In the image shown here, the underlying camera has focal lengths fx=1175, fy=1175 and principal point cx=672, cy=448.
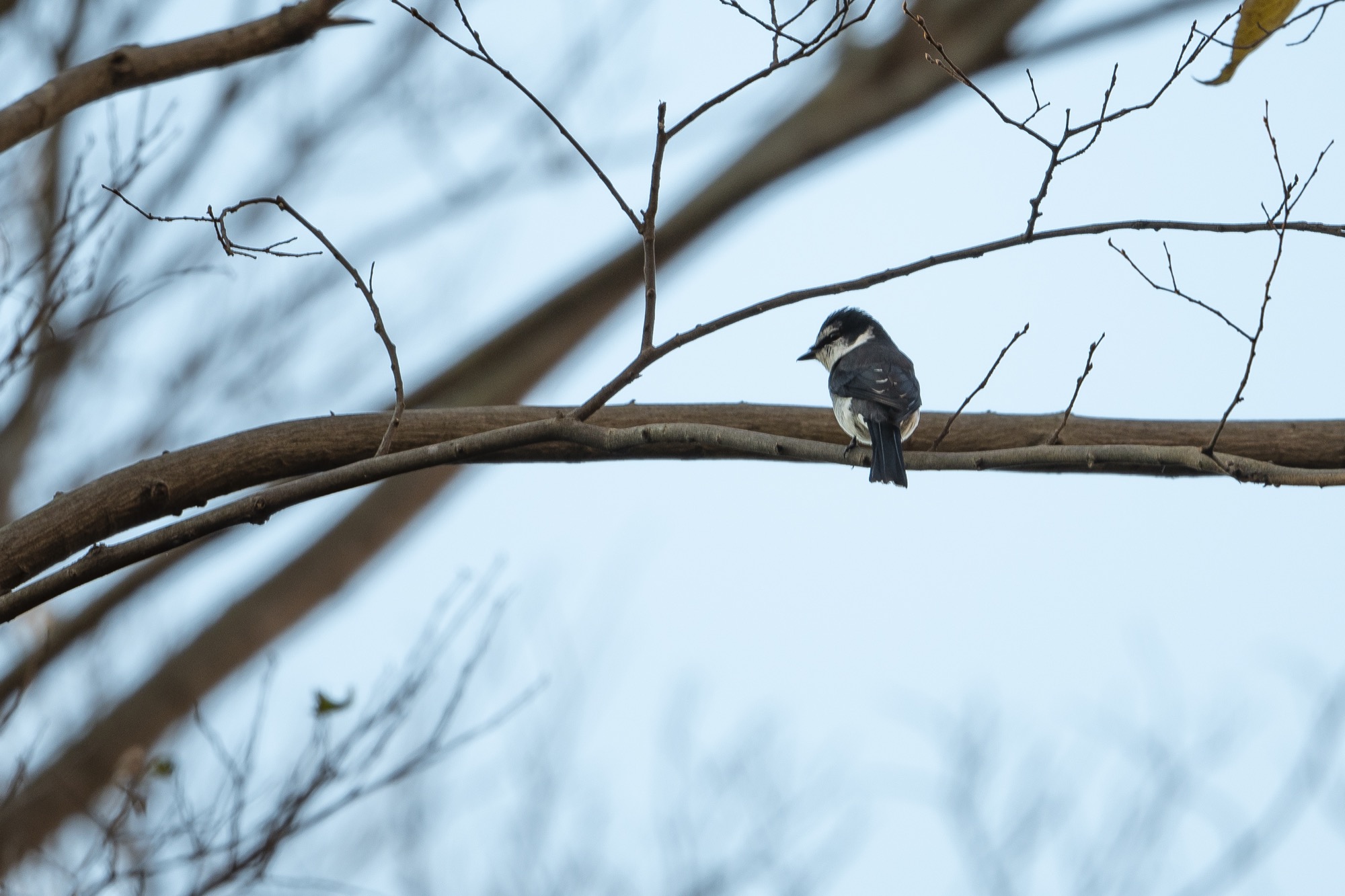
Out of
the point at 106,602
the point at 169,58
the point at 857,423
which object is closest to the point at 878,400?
the point at 857,423

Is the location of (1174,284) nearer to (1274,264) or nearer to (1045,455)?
(1274,264)

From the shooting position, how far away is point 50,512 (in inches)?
118

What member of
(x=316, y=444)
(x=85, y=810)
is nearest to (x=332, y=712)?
(x=85, y=810)

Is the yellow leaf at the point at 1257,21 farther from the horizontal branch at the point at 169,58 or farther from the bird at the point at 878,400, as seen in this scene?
the horizontal branch at the point at 169,58

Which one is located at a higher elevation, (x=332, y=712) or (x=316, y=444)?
(x=316, y=444)

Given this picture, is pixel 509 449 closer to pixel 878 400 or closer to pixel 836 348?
pixel 878 400

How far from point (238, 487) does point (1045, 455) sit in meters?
2.23

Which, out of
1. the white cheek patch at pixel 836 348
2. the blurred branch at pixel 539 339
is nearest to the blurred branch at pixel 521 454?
the white cheek patch at pixel 836 348

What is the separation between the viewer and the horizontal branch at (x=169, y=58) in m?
3.28

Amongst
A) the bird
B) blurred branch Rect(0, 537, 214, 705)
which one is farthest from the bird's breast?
blurred branch Rect(0, 537, 214, 705)

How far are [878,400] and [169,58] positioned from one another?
2.71 meters

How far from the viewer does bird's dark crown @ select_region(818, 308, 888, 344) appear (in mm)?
6596

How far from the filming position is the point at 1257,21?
Answer: 2.74 m

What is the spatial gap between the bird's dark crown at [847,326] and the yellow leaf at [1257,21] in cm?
366
